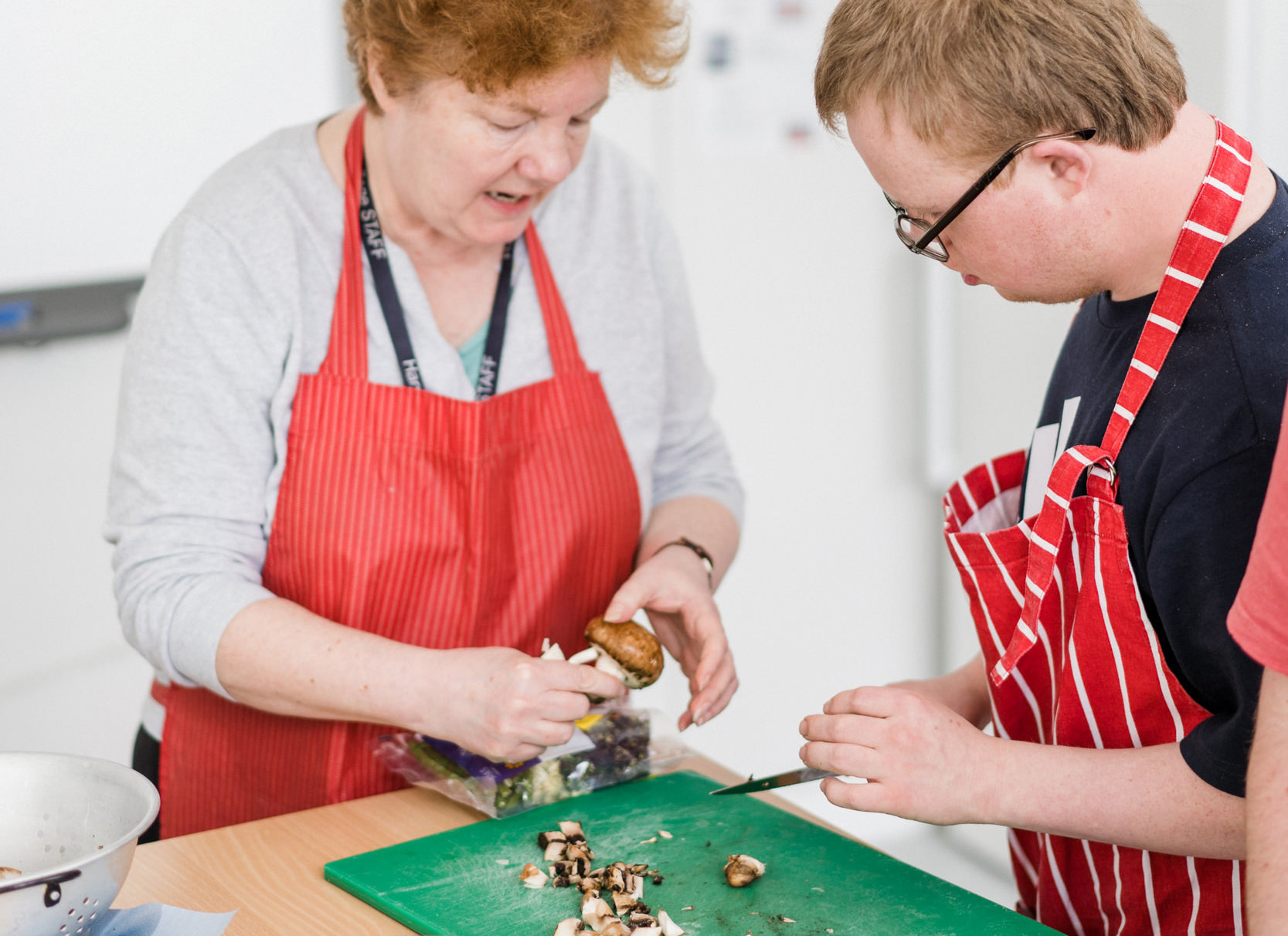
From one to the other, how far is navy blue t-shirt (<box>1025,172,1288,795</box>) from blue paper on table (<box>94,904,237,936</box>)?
2.64 ft

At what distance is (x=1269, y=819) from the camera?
0.81 m

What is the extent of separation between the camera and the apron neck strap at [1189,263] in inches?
39.9

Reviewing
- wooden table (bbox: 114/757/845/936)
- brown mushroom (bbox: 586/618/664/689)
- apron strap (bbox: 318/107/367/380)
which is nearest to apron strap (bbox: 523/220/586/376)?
apron strap (bbox: 318/107/367/380)

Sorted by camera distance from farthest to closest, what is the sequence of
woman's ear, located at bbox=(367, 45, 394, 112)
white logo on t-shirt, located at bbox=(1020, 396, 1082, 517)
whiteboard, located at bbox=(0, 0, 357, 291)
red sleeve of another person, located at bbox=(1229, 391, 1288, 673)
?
whiteboard, located at bbox=(0, 0, 357, 291) < woman's ear, located at bbox=(367, 45, 394, 112) < white logo on t-shirt, located at bbox=(1020, 396, 1082, 517) < red sleeve of another person, located at bbox=(1229, 391, 1288, 673)

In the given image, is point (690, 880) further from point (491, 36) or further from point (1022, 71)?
point (491, 36)

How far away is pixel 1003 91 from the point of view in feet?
3.25

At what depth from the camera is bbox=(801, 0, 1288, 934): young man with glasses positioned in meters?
0.99

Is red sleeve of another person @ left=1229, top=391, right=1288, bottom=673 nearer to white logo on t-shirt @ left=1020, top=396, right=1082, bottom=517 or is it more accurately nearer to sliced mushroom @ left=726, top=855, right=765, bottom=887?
white logo on t-shirt @ left=1020, top=396, right=1082, bottom=517

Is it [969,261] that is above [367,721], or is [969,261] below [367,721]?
above

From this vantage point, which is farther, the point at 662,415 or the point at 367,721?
the point at 662,415

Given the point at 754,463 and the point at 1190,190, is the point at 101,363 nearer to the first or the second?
the point at 754,463

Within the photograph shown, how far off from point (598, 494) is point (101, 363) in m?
1.11

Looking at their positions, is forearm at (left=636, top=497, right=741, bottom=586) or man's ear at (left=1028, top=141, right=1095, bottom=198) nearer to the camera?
man's ear at (left=1028, top=141, right=1095, bottom=198)

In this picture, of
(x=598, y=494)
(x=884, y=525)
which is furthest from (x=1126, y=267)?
(x=884, y=525)
